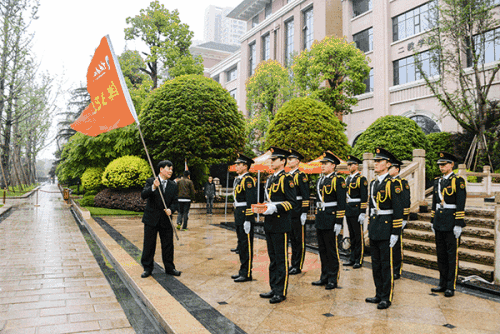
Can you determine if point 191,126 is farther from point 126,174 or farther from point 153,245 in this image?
point 153,245

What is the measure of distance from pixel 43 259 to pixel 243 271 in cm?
454

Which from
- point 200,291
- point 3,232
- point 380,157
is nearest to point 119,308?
point 200,291

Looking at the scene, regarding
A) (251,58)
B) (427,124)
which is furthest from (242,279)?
(251,58)

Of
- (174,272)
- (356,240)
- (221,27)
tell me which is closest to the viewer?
(174,272)

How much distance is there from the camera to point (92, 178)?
65.8 feet

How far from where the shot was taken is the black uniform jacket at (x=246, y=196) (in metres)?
5.91

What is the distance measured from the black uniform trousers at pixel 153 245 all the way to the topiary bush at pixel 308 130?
12.5 meters

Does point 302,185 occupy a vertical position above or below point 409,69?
below

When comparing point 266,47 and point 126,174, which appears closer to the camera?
point 126,174

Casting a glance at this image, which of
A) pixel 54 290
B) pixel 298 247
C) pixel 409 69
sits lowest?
pixel 54 290

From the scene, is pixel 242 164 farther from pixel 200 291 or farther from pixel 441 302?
pixel 441 302

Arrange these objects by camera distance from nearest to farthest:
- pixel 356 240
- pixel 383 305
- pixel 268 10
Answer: pixel 383 305 < pixel 356 240 < pixel 268 10

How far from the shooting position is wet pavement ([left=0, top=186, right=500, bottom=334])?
4.19 m

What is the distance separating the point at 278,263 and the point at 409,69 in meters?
23.3
